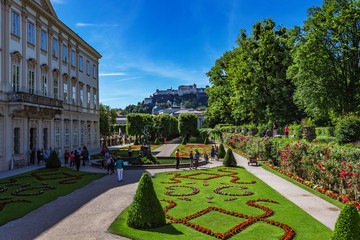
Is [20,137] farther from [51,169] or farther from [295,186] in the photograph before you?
[295,186]

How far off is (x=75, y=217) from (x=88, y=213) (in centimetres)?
64

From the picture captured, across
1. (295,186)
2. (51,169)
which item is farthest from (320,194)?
(51,169)

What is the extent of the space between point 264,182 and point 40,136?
2306cm

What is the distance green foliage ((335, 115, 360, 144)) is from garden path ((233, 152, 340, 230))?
4603 millimetres

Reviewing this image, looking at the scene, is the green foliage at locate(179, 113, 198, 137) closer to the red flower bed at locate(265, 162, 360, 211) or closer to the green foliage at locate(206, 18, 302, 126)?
the green foliage at locate(206, 18, 302, 126)

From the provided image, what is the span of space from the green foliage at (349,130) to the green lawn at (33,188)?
54.7ft

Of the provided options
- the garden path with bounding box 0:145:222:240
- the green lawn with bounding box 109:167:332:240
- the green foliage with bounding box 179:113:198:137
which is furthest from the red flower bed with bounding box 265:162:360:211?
the green foliage with bounding box 179:113:198:137

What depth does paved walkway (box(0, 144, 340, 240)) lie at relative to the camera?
923 centimetres

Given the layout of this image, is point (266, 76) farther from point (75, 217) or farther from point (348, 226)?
point (348, 226)

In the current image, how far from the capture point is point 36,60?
29.0m

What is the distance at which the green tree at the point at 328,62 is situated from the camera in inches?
1234

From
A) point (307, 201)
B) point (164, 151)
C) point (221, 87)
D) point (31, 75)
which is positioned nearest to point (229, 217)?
point (307, 201)

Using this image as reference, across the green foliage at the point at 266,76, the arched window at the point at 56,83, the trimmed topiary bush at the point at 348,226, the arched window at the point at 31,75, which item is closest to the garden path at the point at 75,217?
the trimmed topiary bush at the point at 348,226

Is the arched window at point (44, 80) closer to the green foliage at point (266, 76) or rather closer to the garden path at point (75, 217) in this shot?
the garden path at point (75, 217)
